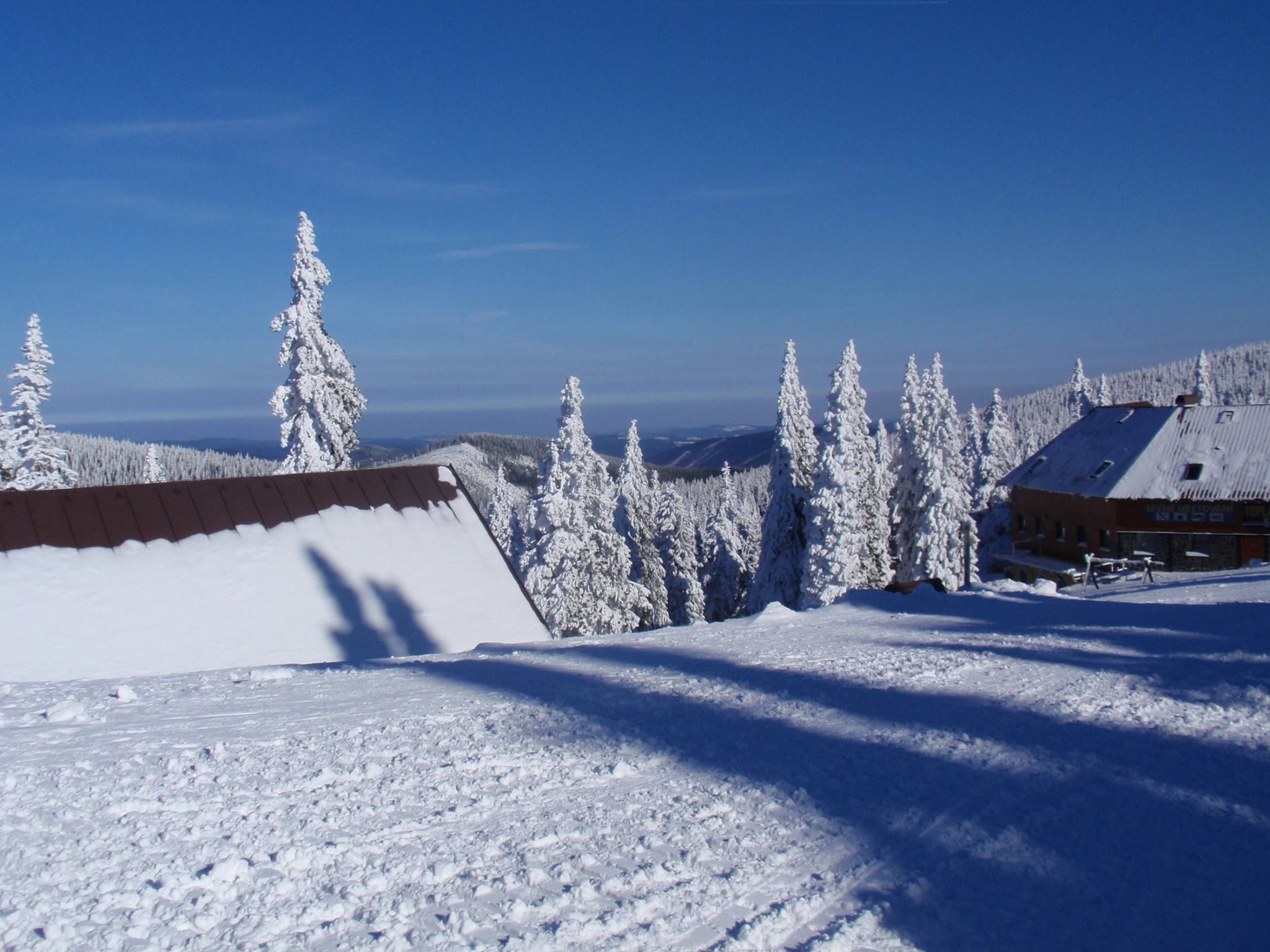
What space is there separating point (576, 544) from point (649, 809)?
2559cm

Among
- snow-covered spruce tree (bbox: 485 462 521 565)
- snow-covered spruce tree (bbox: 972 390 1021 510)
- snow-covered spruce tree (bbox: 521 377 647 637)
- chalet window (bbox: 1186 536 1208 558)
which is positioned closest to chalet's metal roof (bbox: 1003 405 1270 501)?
chalet window (bbox: 1186 536 1208 558)

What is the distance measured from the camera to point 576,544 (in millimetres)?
29859

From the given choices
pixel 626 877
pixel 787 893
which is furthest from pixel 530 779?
pixel 787 893

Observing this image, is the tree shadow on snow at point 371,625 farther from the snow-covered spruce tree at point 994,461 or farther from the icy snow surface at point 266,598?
the snow-covered spruce tree at point 994,461

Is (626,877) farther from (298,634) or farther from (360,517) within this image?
(360,517)

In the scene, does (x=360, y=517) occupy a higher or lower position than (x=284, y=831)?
higher

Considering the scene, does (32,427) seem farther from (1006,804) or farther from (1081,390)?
(1081,390)

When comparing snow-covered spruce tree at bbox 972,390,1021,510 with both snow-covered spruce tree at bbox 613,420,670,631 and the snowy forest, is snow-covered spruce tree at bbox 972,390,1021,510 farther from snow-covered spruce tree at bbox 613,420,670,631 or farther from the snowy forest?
snow-covered spruce tree at bbox 613,420,670,631

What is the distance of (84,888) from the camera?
354 centimetres

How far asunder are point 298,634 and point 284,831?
7.90m

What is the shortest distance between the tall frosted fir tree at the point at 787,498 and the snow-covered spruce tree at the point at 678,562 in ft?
36.1

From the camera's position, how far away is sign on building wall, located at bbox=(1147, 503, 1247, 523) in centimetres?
3173

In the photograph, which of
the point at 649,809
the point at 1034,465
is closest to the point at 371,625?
the point at 649,809

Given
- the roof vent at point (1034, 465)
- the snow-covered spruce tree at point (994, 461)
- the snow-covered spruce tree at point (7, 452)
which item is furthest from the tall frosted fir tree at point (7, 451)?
the snow-covered spruce tree at point (994, 461)
